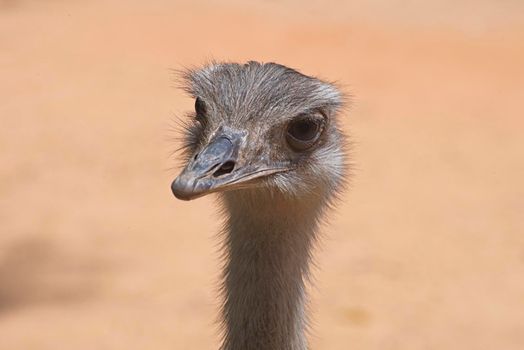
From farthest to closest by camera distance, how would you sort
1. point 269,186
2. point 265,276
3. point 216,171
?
point 265,276 < point 269,186 < point 216,171

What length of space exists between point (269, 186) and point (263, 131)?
0.40 feet

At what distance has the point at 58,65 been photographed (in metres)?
6.86

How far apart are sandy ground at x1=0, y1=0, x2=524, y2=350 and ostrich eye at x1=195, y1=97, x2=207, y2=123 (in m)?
1.54

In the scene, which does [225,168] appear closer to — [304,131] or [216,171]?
[216,171]

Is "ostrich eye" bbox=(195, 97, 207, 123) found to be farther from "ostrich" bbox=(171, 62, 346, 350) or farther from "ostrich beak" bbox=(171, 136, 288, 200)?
"ostrich beak" bbox=(171, 136, 288, 200)

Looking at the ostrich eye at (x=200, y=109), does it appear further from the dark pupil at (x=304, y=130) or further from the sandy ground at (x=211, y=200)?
the sandy ground at (x=211, y=200)

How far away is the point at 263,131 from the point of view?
2.24 metres

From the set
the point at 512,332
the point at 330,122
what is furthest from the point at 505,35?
the point at 330,122

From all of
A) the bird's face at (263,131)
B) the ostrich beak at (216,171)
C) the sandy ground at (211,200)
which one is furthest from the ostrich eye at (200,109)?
the sandy ground at (211,200)

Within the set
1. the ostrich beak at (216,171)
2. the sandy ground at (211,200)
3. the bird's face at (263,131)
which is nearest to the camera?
the ostrich beak at (216,171)

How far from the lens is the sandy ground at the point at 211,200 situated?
4.17 m

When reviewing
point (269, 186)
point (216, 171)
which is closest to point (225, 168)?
point (216, 171)

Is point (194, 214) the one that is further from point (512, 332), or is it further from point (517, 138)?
point (517, 138)

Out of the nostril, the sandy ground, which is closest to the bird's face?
the nostril
